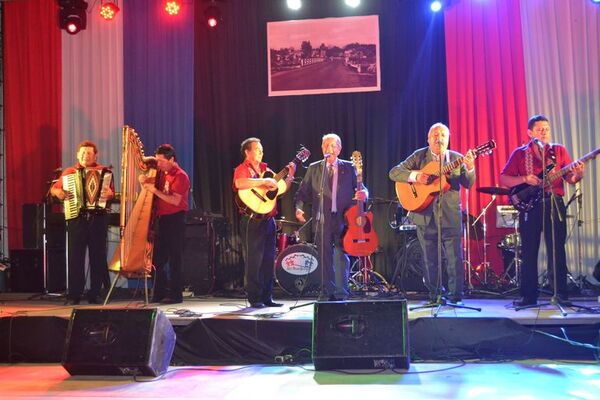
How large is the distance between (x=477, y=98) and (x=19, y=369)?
7111mm

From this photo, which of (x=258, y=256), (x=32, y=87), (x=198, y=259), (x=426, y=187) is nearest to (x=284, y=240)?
(x=198, y=259)

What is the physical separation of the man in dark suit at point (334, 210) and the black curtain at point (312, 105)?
2918 millimetres

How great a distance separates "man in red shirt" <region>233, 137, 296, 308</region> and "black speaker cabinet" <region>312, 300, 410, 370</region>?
1612 mm

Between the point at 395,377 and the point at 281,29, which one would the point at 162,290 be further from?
the point at 281,29

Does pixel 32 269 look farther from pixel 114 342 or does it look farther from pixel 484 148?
pixel 484 148

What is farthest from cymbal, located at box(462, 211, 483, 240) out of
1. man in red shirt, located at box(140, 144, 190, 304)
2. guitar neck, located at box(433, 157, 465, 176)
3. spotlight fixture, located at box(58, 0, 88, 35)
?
spotlight fixture, located at box(58, 0, 88, 35)

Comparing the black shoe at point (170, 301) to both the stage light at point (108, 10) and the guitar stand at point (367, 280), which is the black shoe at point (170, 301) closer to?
the guitar stand at point (367, 280)

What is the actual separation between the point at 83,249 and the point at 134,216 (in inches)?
50.0

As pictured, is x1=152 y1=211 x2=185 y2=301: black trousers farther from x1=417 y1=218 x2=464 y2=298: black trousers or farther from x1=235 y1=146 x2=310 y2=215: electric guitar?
x1=417 y1=218 x2=464 y2=298: black trousers

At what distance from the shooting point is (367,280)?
8.37 m

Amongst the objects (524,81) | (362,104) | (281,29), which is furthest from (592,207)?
(281,29)

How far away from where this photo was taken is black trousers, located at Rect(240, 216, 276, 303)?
6.68 m

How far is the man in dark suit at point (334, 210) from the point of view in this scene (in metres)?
6.49

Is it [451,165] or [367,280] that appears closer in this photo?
[451,165]
